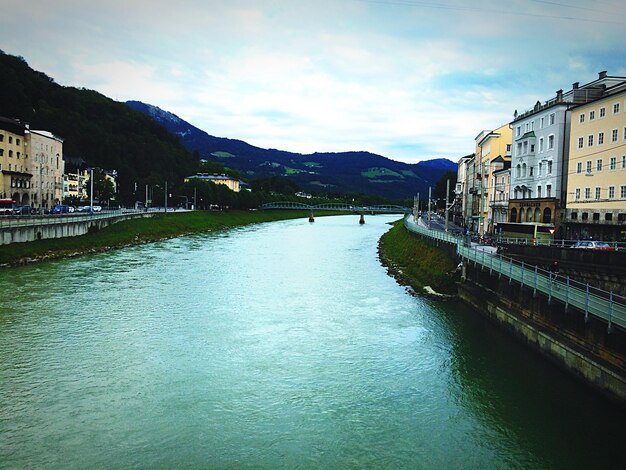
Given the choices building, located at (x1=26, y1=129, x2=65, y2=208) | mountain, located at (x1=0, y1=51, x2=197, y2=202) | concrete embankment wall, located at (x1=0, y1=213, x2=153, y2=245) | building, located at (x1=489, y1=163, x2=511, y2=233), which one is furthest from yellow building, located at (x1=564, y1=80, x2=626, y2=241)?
mountain, located at (x1=0, y1=51, x2=197, y2=202)

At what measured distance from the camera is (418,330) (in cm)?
2477

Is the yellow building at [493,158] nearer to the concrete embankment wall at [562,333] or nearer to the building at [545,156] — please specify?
the building at [545,156]

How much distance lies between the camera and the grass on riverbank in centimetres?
3362

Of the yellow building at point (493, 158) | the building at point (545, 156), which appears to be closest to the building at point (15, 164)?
the yellow building at point (493, 158)

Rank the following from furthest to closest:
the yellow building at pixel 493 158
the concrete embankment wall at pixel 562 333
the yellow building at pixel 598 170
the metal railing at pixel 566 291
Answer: the yellow building at pixel 493 158, the yellow building at pixel 598 170, the metal railing at pixel 566 291, the concrete embankment wall at pixel 562 333

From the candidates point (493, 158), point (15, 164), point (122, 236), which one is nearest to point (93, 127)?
point (15, 164)

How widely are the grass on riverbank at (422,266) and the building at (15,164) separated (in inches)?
2257

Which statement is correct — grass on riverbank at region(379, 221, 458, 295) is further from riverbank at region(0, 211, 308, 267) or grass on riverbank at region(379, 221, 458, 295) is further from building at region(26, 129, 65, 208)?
building at region(26, 129, 65, 208)

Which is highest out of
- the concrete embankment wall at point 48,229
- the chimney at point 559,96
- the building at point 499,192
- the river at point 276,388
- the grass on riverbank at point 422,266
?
the chimney at point 559,96

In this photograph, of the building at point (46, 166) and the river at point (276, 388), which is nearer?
the river at point (276, 388)

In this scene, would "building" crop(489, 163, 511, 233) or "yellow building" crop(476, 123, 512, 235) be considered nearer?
"building" crop(489, 163, 511, 233)

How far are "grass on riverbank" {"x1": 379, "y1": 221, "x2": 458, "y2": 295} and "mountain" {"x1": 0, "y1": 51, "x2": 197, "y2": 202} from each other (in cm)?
9224

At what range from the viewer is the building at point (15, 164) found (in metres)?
75.4

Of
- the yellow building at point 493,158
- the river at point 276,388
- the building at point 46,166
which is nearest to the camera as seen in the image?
the river at point 276,388
